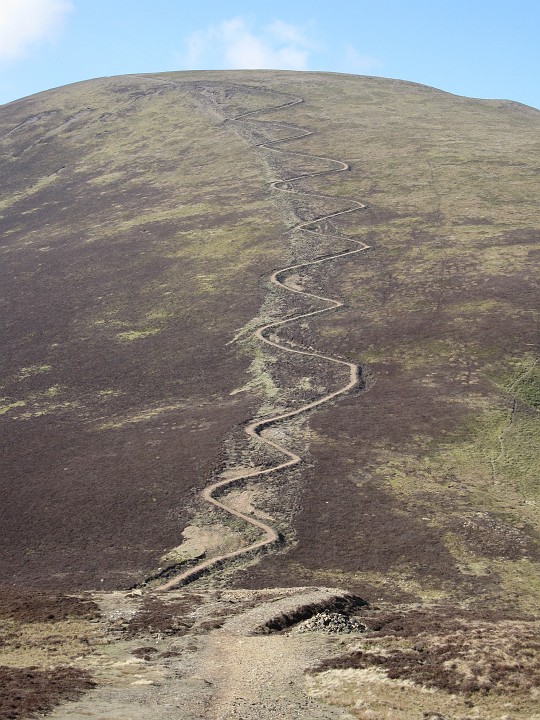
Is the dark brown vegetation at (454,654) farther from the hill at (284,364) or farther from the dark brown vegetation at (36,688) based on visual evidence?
the dark brown vegetation at (36,688)

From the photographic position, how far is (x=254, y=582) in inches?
1251

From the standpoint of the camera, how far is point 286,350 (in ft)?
190

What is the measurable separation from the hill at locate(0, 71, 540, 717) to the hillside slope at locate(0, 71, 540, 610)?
0.19 meters

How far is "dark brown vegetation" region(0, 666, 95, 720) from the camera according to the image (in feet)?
57.1

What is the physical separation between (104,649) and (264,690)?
5916mm

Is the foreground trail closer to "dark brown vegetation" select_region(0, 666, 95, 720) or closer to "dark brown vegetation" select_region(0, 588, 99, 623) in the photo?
"dark brown vegetation" select_region(0, 588, 99, 623)

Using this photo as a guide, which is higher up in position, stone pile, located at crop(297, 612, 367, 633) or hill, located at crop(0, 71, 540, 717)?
hill, located at crop(0, 71, 540, 717)

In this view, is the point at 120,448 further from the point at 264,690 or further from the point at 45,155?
the point at 45,155

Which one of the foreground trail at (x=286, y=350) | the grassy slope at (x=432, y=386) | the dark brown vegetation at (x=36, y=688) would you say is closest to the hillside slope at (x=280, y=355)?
the grassy slope at (x=432, y=386)

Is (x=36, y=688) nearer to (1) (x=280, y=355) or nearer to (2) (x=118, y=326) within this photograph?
(1) (x=280, y=355)

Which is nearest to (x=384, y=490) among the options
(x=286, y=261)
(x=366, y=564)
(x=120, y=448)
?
(x=366, y=564)

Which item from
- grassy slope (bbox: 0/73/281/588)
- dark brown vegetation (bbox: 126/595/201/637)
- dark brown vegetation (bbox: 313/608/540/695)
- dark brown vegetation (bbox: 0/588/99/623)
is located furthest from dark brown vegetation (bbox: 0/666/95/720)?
grassy slope (bbox: 0/73/281/588)

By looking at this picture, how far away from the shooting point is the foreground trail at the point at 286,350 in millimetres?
34719

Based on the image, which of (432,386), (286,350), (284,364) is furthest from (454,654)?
(286,350)
